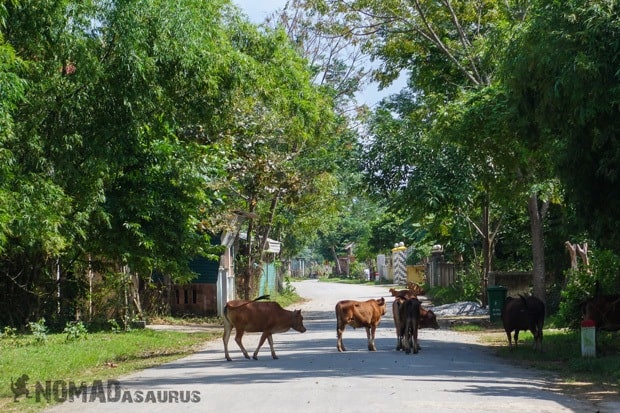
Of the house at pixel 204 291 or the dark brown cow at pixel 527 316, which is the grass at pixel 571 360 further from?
the house at pixel 204 291

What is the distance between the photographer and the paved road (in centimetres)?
1065

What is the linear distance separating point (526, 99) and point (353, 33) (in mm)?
10591

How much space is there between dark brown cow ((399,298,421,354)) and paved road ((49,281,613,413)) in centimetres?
32

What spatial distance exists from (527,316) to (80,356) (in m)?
9.10

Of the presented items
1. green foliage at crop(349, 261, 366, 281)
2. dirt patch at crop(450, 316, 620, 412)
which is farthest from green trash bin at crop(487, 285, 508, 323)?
green foliage at crop(349, 261, 366, 281)

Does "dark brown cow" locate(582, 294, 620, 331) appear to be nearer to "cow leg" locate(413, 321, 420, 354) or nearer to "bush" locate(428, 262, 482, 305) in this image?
"cow leg" locate(413, 321, 420, 354)

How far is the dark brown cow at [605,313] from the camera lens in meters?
16.9

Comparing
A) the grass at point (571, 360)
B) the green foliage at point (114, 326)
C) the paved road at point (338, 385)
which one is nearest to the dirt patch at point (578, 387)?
→ the grass at point (571, 360)

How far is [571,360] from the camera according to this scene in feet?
53.0

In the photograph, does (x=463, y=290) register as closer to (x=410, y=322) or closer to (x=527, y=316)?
(x=527, y=316)

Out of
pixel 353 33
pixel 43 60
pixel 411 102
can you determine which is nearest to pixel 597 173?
pixel 43 60

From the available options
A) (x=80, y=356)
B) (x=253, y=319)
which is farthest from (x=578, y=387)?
(x=80, y=356)

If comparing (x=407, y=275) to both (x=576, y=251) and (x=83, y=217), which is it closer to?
(x=576, y=251)

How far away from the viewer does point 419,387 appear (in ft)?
40.2
